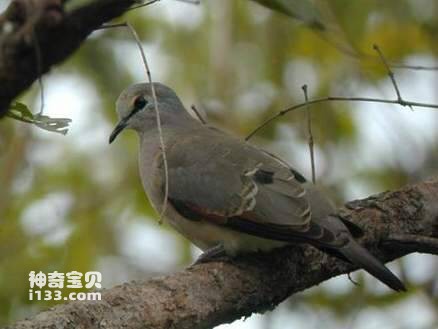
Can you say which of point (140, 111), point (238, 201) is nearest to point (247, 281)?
point (238, 201)

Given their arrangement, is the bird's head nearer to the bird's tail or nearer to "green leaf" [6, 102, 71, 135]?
the bird's tail

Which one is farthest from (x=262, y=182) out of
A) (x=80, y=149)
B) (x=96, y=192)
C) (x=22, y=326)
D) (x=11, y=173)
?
(x=80, y=149)

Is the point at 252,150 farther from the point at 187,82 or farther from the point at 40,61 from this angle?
the point at 187,82

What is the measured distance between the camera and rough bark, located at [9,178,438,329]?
11.2 feet

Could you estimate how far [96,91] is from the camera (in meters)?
7.66

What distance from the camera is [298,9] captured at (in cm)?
307

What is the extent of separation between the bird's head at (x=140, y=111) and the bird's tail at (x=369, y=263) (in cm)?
167

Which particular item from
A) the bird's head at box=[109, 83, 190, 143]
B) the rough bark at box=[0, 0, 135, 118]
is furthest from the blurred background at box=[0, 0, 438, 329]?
the rough bark at box=[0, 0, 135, 118]

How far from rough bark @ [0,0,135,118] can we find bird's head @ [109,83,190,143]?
3.20m

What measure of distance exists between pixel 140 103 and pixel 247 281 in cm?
166

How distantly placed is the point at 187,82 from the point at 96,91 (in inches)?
28.7

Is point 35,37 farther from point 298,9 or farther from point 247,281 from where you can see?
point 247,281

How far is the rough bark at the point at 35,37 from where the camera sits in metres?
1.98

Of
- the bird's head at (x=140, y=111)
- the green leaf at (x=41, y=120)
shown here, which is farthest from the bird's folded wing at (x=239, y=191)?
the green leaf at (x=41, y=120)
